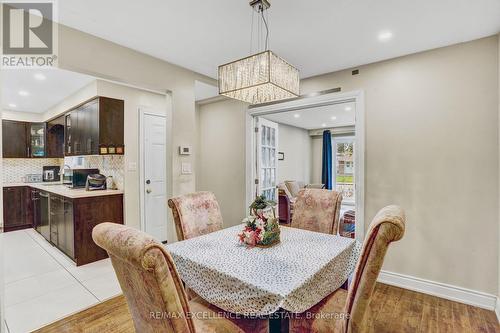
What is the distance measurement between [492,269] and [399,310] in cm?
93

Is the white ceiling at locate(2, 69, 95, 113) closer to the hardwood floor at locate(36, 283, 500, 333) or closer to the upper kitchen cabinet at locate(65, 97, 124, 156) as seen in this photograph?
the upper kitchen cabinet at locate(65, 97, 124, 156)

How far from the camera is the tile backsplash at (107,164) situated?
364 centimetres

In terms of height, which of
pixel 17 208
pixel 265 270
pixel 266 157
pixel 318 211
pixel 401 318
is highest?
pixel 266 157

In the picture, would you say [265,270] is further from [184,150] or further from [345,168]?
[345,168]

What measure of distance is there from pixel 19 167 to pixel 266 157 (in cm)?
534

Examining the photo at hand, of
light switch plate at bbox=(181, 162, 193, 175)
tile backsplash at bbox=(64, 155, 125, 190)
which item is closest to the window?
light switch plate at bbox=(181, 162, 193, 175)

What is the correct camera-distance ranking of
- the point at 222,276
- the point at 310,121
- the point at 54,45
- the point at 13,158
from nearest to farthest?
the point at 222,276 → the point at 54,45 → the point at 13,158 → the point at 310,121

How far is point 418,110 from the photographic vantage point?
8.54ft

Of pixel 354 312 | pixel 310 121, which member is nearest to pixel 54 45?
pixel 354 312

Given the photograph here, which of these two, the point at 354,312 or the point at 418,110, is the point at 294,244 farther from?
the point at 418,110

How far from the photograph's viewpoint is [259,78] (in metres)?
1.66

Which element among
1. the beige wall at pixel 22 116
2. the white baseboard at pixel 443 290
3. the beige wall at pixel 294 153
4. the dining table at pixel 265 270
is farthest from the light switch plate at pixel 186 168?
the beige wall at pixel 22 116

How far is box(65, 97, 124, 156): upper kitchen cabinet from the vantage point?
133 inches

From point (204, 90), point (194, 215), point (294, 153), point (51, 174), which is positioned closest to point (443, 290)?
point (194, 215)
